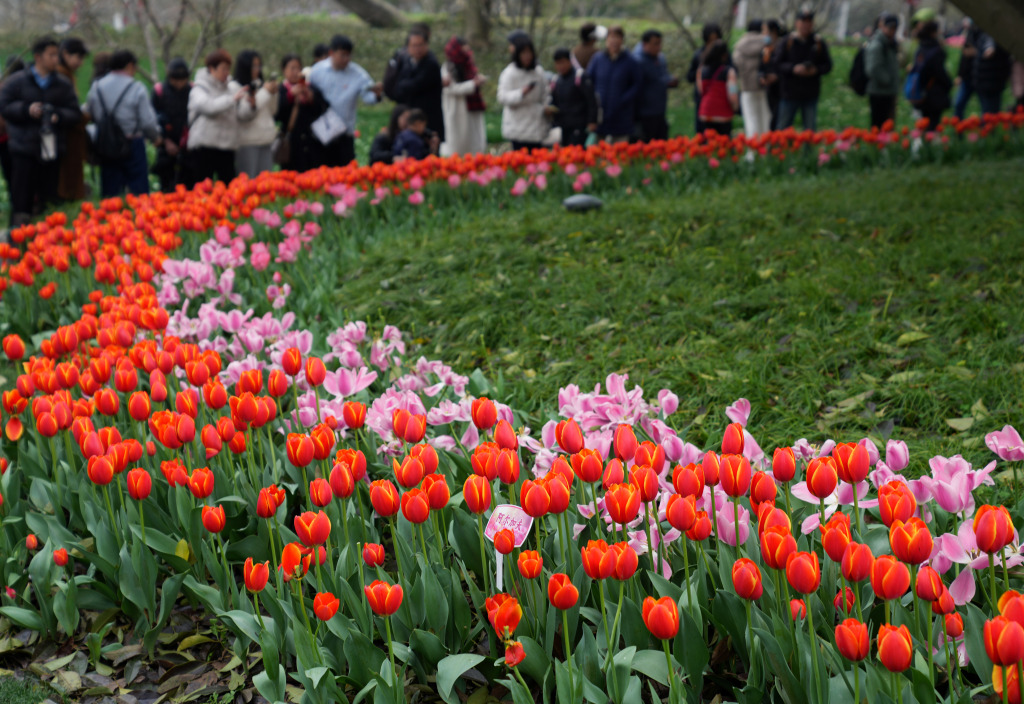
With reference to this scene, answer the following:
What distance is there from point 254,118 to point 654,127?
3.99m

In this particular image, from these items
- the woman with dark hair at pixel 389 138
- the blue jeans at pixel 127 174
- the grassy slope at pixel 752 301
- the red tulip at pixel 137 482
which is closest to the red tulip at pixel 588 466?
the red tulip at pixel 137 482

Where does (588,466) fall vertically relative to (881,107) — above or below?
below

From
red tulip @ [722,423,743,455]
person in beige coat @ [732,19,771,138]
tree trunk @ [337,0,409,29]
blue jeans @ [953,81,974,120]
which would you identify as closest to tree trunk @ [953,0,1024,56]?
red tulip @ [722,423,743,455]

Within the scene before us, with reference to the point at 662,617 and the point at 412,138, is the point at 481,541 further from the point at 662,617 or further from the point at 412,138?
the point at 412,138

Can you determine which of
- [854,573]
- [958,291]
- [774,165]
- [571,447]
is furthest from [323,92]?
[854,573]

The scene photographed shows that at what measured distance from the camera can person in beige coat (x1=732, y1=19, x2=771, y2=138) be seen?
10109 millimetres

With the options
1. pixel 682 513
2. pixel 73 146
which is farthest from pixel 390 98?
pixel 682 513

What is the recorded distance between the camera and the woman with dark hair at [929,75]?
9.82 m

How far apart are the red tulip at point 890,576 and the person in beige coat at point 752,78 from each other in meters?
9.32

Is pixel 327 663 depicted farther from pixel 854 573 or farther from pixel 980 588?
pixel 980 588

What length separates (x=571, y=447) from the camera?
196 centimetres

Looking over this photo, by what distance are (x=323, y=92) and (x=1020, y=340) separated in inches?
275

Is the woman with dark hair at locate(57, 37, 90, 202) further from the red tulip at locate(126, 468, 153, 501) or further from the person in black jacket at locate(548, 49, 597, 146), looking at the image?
the red tulip at locate(126, 468, 153, 501)

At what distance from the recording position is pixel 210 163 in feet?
28.7
